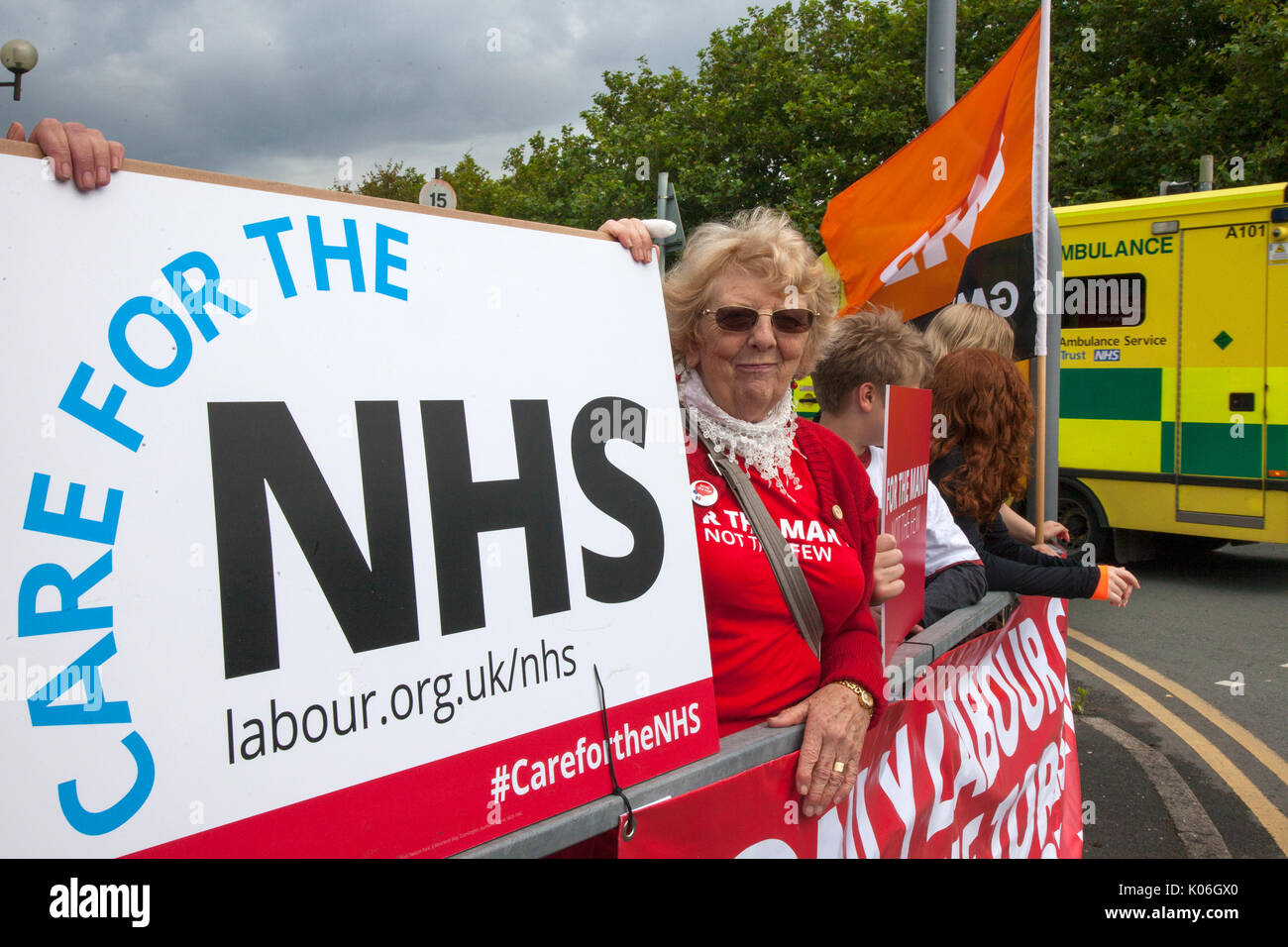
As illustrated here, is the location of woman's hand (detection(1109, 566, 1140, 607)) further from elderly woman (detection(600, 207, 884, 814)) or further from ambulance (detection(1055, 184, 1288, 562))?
ambulance (detection(1055, 184, 1288, 562))

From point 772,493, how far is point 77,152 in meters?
1.39

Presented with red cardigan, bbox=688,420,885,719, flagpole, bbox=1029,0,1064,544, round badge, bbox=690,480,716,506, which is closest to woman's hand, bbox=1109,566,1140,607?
flagpole, bbox=1029,0,1064,544

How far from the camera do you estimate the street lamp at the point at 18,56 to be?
38.9 ft

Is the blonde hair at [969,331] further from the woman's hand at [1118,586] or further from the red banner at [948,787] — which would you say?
the red banner at [948,787]

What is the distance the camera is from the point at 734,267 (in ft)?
7.58

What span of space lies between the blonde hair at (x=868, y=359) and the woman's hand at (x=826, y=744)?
140 centimetres

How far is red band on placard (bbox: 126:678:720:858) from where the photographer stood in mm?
1215

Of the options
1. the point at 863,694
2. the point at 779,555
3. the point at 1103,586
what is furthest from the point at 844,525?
the point at 1103,586

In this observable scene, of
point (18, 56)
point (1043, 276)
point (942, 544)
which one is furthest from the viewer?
point (18, 56)

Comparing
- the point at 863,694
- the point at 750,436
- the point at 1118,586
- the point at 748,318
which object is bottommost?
the point at 1118,586

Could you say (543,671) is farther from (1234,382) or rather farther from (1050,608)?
(1234,382)

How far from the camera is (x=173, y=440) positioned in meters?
1.21

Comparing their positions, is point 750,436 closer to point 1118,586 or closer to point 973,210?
point 1118,586

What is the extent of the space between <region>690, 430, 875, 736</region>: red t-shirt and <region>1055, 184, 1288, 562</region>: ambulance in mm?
6888
